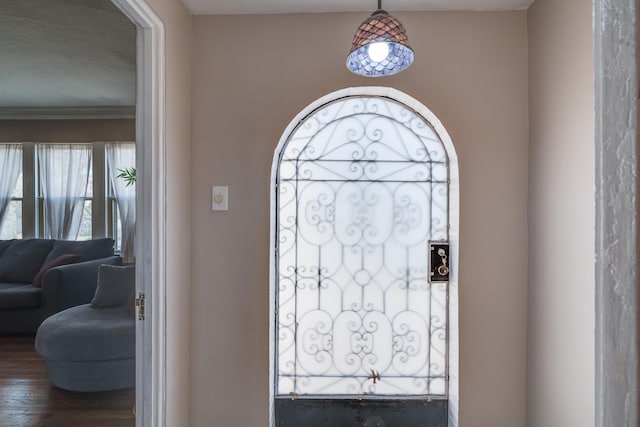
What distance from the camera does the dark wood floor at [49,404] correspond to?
2.13 m

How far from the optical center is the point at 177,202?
1687mm

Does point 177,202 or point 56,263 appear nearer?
point 177,202

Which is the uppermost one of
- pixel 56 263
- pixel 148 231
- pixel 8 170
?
pixel 8 170

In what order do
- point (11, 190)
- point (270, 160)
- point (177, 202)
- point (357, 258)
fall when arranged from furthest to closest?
1. point (11, 190)
2. point (357, 258)
3. point (270, 160)
4. point (177, 202)

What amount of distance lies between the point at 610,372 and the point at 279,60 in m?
1.81

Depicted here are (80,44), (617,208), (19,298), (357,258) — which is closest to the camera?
(617,208)

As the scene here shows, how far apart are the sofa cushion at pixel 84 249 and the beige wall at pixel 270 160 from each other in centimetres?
246

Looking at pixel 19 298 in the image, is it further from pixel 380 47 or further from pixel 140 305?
pixel 380 47

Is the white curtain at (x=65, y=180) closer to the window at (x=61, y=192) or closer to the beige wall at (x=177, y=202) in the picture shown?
the window at (x=61, y=192)

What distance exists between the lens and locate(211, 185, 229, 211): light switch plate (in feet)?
6.02

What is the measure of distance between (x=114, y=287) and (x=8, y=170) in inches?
120

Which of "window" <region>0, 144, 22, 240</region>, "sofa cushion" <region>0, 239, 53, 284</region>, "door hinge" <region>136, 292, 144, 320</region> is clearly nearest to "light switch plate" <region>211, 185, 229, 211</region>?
"door hinge" <region>136, 292, 144, 320</region>

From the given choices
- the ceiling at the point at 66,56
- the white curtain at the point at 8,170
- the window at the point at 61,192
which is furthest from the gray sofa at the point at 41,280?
the ceiling at the point at 66,56

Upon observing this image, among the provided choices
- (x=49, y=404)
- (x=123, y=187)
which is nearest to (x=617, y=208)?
(x=49, y=404)
